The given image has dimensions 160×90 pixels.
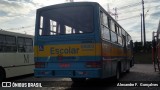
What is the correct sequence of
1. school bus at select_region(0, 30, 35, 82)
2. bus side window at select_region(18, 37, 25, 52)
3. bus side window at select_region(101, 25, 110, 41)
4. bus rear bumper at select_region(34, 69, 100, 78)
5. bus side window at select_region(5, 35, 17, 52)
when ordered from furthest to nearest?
bus side window at select_region(18, 37, 25, 52) → bus side window at select_region(5, 35, 17, 52) → school bus at select_region(0, 30, 35, 82) → bus side window at select_region(101, 25, 110, 41) → bus rear bumper at select_region(34, 69, 100, 78)

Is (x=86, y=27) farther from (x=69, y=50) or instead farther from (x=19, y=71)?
(x=19, y=71)

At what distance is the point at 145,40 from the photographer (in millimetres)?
55656

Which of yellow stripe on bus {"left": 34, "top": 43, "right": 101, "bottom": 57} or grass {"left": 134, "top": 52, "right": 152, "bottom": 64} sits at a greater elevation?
yellow stripe on bus {"left": 34, "top": 43, "right": 101, "bottom": 57}

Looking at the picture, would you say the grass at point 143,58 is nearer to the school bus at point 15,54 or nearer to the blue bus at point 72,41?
the school bus at point 15,54

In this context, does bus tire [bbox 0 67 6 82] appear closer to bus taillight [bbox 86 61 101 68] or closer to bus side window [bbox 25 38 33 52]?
bus side window [bbox 25 38 33 52]

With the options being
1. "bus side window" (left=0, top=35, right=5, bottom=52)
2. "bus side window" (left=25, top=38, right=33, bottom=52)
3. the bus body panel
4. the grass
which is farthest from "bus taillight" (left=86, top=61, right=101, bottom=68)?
the grass

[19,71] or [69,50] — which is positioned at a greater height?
[69,50]

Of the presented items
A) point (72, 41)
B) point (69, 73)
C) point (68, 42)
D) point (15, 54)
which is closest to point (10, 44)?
point (15, 54)

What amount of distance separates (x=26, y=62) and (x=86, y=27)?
757 centimetres

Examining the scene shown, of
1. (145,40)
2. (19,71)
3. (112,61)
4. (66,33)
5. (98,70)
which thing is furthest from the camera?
(145,40)

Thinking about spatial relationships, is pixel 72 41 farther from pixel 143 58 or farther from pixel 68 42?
pixel 143 58

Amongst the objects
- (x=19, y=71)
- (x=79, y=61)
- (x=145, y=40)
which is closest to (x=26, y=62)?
(x=19, y=71)

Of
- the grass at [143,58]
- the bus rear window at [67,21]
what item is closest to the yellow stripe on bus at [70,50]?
the bus rear window at [67,21]

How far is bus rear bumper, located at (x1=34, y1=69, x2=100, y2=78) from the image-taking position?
410 inches
